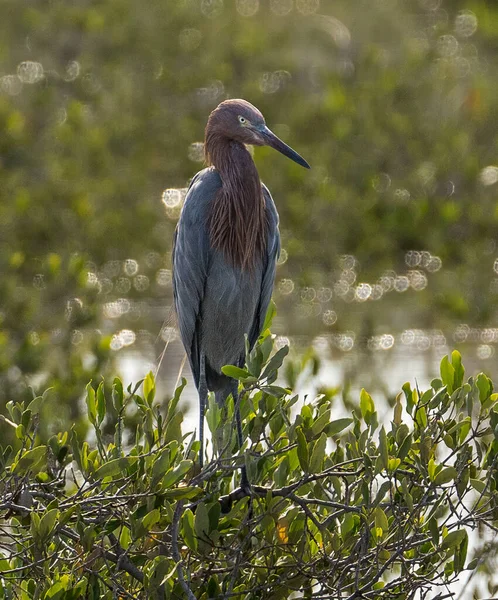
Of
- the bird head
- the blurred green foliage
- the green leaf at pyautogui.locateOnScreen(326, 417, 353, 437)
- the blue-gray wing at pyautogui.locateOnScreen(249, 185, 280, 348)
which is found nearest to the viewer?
the green leaf at pyautogui.locateOnScreen(326, 417, 353, 437)

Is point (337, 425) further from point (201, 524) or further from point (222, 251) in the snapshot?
point (222, 251)

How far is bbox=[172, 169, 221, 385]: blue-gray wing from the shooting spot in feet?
13.5

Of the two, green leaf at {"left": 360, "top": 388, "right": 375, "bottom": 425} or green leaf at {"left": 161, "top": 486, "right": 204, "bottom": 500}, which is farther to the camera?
green leaf at {"left": 360, "top": 388, "right": 375, "bottom": 425}

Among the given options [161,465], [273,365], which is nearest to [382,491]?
[273,365]

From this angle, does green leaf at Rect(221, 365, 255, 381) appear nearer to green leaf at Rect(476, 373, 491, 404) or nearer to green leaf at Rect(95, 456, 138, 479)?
green leaf at Rect(95, 456, 138, 479)

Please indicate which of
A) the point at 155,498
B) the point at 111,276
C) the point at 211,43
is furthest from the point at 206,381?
the point at 211,43

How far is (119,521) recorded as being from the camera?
9.11ft

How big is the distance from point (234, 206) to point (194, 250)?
0.22m

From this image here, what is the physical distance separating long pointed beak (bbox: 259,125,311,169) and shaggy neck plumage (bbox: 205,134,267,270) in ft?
0.58

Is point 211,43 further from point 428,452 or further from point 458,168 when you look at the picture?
point 428,452

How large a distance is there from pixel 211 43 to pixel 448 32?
149 inches

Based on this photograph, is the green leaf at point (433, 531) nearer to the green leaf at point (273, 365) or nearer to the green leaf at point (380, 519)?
the green leaf at point (380, 519)

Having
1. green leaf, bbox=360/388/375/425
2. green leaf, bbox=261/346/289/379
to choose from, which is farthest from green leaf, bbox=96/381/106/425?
green leaf, bbox=360/388/375/425

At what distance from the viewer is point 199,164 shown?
30.9 feet
